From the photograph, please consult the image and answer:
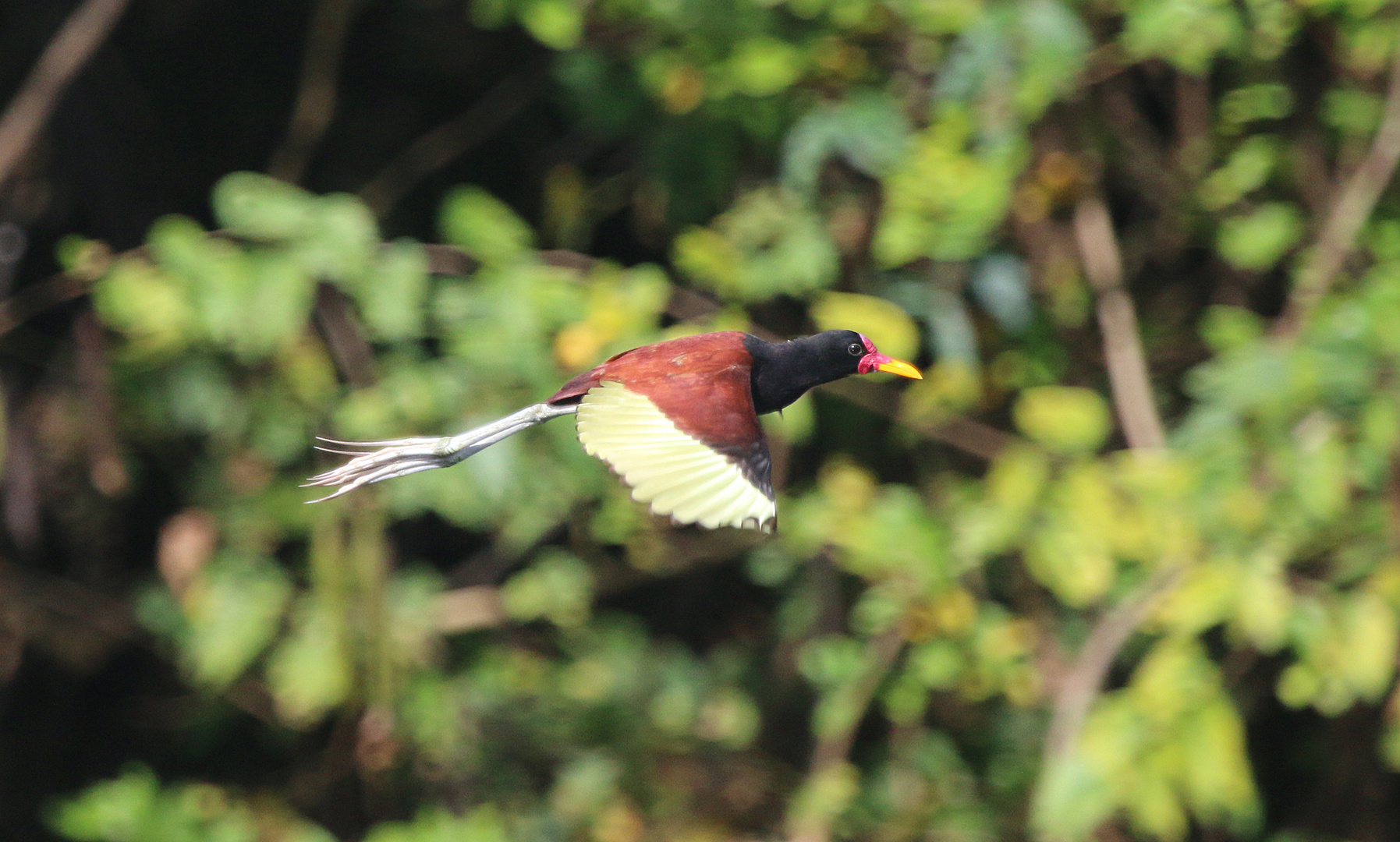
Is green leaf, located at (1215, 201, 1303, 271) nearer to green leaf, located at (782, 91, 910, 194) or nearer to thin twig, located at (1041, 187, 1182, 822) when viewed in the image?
thin twig, located at (1041, 187, 1182, 822)

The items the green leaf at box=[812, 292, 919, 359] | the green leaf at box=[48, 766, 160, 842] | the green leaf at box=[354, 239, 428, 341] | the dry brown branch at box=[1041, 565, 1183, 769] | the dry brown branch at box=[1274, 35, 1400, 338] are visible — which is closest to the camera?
the green leaf at box=[354, 239, 428, 341]

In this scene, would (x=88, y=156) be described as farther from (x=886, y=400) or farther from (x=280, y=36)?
(x=886, y=400)

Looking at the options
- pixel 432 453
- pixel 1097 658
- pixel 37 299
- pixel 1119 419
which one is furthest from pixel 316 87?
pixel 1097 658

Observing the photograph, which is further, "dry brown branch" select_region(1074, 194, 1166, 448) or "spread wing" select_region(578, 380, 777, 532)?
"dry brown branch" select_region(1074, 194, 1166, 448)

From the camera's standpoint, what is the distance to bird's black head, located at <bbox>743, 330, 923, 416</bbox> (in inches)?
89.7

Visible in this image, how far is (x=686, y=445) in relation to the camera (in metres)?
2.12

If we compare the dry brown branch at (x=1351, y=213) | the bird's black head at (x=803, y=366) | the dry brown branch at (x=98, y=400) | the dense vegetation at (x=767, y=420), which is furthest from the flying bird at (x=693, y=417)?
the dry brown branch at (x=1351, y=213)

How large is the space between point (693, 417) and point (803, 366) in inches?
9.0

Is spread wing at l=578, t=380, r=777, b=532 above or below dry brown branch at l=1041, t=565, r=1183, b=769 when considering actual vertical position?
above

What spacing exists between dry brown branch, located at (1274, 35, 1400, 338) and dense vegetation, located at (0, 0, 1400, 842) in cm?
2

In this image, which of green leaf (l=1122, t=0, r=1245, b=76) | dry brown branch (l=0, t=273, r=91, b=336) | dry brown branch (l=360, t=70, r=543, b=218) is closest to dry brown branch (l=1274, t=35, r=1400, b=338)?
green leaf (l=1122, t=0, r=1245, b=76)

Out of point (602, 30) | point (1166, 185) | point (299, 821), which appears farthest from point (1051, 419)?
point (299, 821)

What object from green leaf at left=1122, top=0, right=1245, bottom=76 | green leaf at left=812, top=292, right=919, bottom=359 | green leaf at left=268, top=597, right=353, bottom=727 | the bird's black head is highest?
green leaf at left=1122, top=0, right=1245, bottom=76

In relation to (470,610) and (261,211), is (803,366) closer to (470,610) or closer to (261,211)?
(261,211)
